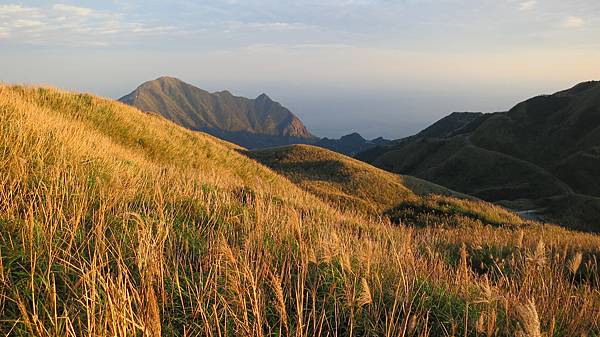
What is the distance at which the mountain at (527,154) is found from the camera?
78.0 m

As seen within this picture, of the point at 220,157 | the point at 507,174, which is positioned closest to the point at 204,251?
the point at 220,157

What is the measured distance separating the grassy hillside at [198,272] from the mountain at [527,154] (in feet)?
162

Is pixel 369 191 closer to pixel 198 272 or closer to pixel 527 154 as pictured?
pixel 198 272

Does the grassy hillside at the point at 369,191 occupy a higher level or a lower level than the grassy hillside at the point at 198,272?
lower

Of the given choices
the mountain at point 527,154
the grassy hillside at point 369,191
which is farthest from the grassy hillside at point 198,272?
the mountain at point 527,154

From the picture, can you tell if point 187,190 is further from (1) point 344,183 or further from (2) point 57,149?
(1) point 344,183

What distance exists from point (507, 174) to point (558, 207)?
42836 millimetres

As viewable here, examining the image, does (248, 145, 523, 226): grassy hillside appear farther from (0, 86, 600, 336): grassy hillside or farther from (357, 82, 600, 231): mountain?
(357, 82, 600, 231): mountain

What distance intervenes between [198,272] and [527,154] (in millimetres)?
110384

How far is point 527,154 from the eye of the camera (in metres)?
98.3

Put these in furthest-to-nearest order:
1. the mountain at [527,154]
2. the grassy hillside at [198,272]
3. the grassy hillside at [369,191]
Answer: the mountain at [527,154] → the grassy hillside at [369,191] → the grassy hillside at [198,272]

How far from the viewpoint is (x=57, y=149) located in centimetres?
653

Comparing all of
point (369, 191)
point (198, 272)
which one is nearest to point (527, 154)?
point (369, 191)

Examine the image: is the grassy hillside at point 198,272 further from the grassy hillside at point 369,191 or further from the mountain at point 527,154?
the mountain at point 527,154
